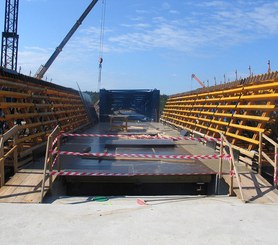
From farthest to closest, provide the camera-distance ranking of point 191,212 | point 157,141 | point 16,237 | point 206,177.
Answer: point 157,141
point 206,177
point 191,212
point 16,237

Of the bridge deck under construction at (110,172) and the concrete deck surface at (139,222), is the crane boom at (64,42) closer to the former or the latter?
the bridge deck under construction at (110,172)

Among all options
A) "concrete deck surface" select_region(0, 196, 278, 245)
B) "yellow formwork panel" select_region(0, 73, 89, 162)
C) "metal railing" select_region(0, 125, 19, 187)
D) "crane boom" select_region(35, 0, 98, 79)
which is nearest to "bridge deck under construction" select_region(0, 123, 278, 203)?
"metal railing" select_region(0, 125, 19, 187)

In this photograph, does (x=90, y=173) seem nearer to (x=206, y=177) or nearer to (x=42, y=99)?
(x=206, y=177)

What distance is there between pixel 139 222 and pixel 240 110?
7.00 metres

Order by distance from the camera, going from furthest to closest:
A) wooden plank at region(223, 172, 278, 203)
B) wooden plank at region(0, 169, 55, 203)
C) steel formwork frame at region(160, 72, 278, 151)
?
steel formwork frame at region(160, 72, 278, 151) → wooden plank at region(223, 172, 278, 203) → wooden plank at region(0, 169, 55, 203)

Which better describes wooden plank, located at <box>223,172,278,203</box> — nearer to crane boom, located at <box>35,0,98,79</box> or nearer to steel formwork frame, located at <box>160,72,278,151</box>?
steel formwork frame, located at <box>160,72,278,151</box>

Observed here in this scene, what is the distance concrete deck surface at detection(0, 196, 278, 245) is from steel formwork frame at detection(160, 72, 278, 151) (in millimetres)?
2874

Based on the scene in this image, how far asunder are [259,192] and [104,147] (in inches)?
257

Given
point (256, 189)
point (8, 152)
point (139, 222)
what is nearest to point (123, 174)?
point (8, 152)

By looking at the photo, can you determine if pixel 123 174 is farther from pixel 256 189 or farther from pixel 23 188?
pixel 256 189

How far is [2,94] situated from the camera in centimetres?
799

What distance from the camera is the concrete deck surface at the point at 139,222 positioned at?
14.7 feet

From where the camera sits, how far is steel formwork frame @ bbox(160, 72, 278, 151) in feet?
28.8

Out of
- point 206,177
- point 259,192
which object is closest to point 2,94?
point 206,177
